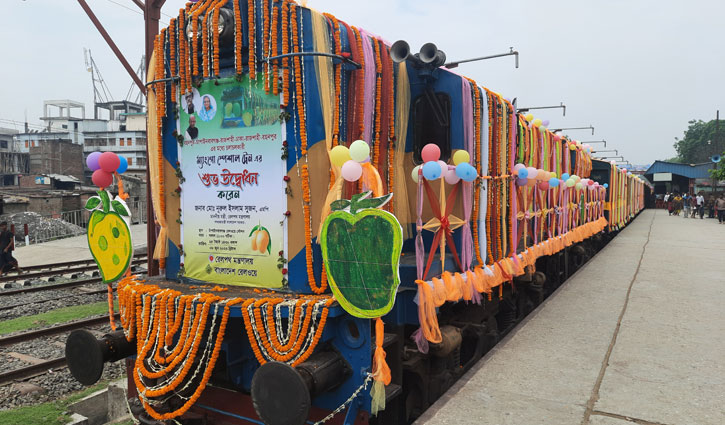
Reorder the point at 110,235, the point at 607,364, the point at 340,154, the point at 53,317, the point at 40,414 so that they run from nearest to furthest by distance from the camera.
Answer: the point at 340,154 < the point at 110,235 < the point at 607,364 < the point at 40,414 < the point at 53,317

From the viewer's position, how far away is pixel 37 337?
7051mm

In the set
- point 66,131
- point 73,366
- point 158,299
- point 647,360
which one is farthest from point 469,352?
point 66,131

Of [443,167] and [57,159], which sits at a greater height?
[57,159]

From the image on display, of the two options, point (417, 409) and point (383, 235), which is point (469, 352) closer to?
point (417, 409)

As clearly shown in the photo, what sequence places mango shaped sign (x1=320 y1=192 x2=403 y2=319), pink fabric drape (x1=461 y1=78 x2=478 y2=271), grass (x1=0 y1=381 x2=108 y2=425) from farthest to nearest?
grass (x1=0 y1=381 x2=108 y2=425) → pink fabric drape (x1=461 y1=78 x2=478 y2=271) → mango shaped sign (x1=320 y1=192 x2=403 y2=319)

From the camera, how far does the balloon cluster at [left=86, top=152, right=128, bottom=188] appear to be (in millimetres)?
3998

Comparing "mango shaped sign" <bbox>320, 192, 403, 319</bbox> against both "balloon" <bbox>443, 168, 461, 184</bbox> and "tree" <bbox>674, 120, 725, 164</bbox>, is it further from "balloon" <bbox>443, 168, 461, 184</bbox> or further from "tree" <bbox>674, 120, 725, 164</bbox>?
"tree" <bbox>674, 120, 725, 164</bbox>

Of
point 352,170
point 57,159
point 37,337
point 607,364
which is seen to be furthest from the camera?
point 57,159

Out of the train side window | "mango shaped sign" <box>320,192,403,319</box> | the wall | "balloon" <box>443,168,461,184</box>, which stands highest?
the wall

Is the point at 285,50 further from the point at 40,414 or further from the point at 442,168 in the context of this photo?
the point at 40,414

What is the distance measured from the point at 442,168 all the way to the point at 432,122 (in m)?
0.99

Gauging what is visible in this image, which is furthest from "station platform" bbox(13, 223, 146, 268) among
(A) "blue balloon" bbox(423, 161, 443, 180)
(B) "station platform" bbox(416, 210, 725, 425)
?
(A) "blue balloon" bbox(423, 161, 443, 180)

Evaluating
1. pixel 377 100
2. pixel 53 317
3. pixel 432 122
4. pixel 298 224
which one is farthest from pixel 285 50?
pixel 53 317

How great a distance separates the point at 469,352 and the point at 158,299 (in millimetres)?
3238
